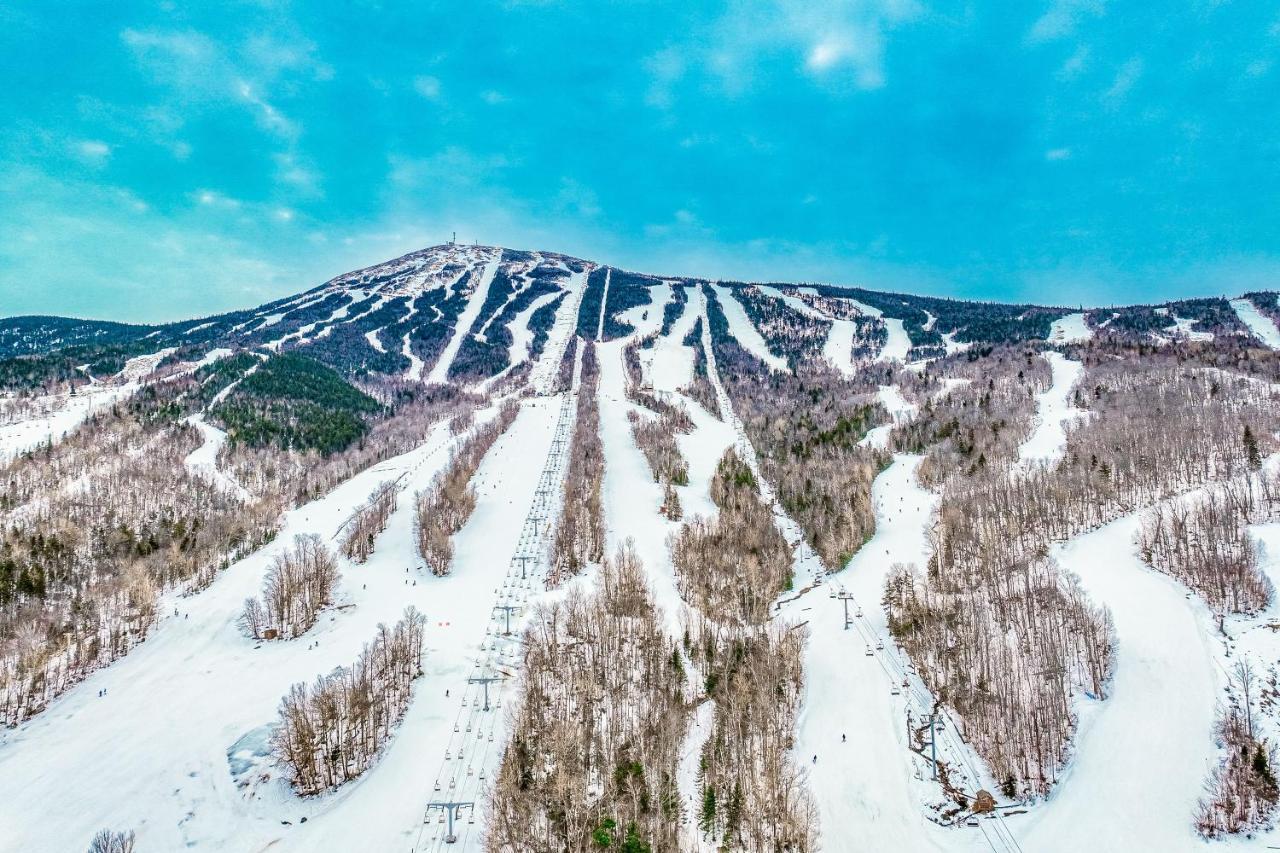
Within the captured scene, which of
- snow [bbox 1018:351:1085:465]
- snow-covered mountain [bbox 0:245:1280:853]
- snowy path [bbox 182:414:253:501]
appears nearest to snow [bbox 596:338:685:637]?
snow-covered mountain [bbox 0:245:1280:853]

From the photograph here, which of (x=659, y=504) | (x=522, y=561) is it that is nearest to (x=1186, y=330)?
(x=659, y=504)

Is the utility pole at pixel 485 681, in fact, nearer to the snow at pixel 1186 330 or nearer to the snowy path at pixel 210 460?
the snowy path at pixel 210 460

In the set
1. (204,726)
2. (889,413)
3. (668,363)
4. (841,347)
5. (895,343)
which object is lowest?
(204,726)

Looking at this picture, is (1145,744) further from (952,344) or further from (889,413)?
(952,344)

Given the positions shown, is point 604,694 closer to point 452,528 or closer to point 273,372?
point 452,528

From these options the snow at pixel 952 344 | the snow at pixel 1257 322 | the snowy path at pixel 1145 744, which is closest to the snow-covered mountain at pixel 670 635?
the snowy path at pixel 1145 744

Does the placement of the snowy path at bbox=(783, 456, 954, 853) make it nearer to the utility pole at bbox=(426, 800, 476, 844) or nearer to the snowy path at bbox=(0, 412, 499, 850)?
the utility pole at bbox=(426, 800, 476, 844)

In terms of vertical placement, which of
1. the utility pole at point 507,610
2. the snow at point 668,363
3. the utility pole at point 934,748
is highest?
the snow at point 668,363
